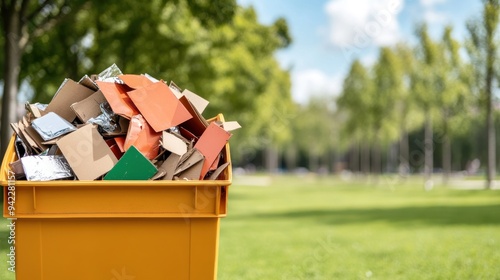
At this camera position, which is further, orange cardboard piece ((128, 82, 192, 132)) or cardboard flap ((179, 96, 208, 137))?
cardboard flap ((179, 96, 208, 137))

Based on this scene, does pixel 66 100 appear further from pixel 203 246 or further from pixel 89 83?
pixel 203 246

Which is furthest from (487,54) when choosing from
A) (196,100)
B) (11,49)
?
(196,100)

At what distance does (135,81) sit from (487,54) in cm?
3427

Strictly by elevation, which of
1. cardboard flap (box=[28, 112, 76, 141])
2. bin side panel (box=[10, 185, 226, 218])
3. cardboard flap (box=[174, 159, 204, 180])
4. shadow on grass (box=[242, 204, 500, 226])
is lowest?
shadow on grass (box=[242, 204, 500, 226])

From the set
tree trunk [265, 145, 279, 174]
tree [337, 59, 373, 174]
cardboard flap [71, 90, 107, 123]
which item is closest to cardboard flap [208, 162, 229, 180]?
cardboard flap [71, 90, 107, 123]

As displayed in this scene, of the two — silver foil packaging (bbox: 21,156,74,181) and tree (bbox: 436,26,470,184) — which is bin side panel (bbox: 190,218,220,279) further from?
tree (bbox: 436,26,470,184)

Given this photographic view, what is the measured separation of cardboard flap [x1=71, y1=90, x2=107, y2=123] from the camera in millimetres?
5438

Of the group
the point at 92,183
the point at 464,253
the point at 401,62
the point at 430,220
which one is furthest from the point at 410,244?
the point at 401,62

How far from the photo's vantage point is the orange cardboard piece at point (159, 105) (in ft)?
17.4

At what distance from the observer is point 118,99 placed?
5.31 metres

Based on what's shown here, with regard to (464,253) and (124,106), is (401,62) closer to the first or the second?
(464,253)

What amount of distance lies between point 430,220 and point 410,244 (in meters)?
6.00

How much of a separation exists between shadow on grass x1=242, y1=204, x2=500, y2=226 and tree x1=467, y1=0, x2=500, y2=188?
54.0 ft

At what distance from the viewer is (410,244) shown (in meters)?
12.1
